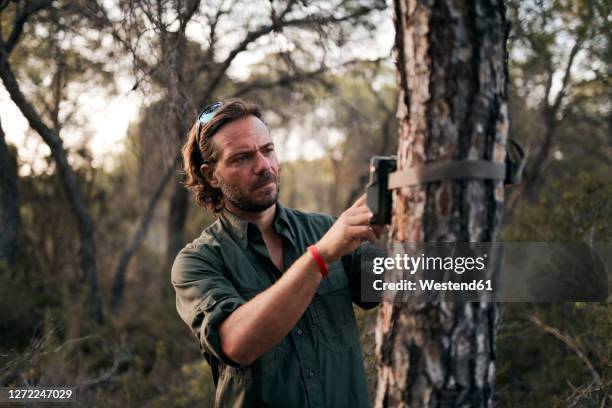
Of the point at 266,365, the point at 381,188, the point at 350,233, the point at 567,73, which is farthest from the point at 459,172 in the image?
the point at 567,73

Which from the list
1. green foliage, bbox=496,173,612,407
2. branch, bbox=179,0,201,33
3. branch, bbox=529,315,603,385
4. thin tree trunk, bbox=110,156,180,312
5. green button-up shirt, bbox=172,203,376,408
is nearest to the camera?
green button-up shirt, bbox=172,203,376,408

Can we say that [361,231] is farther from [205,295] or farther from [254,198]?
[254,198]

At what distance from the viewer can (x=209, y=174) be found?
2842mm

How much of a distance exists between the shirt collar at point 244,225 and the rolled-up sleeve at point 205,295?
6.5 inches

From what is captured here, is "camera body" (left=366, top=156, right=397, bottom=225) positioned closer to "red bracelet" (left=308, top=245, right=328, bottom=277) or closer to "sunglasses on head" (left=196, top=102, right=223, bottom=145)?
"red bracelet" (left=308, top=245, right=328, bottom=277)

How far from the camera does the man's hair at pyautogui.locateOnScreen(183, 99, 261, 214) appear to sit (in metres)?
2.66

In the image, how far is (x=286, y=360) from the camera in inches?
88.0

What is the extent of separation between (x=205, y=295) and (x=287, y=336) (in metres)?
0.39

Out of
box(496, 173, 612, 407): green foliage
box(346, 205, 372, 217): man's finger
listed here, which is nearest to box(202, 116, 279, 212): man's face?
box(346, 205, 372, 217): man's finger

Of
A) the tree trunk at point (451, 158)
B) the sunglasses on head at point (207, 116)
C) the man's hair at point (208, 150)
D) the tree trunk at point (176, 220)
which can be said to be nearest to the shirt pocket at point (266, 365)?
the tree trunk at point (451, 158)

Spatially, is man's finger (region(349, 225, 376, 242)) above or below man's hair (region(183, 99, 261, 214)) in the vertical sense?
below

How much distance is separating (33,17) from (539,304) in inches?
242

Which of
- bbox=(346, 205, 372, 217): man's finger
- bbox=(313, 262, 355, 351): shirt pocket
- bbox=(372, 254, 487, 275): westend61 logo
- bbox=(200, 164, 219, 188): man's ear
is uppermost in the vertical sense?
bbox=(200, 164, 219, 188): man's ear

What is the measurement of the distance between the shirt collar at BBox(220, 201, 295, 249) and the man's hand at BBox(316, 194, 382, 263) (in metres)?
0.72
